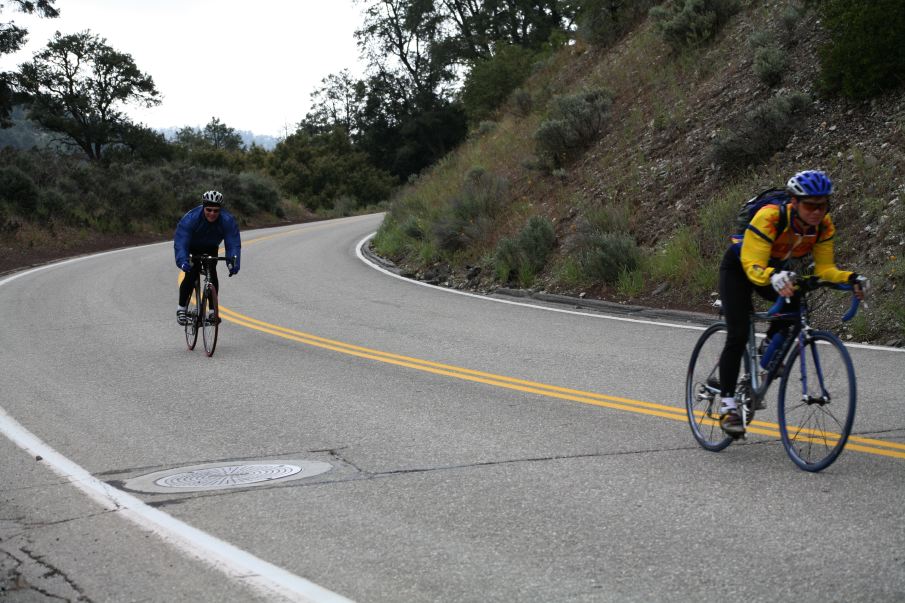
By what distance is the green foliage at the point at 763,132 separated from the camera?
53.9 feet

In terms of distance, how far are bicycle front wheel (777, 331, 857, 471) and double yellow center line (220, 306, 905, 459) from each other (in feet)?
1.81

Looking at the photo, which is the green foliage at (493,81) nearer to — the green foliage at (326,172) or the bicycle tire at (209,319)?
the green foliage at (326,172)

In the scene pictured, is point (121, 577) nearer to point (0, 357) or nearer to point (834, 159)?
point (0, 357)

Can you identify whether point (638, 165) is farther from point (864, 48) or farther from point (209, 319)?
point (209, 319)

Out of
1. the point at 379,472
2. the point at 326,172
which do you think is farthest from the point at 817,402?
the point at 326,172

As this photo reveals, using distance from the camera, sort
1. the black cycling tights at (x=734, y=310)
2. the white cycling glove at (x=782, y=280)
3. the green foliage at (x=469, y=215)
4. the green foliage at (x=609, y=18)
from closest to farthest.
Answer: the white cycling glove at (x=782, y=280)
the black cycling tights at (x=734, y=310)
the green foliage at (x=469, y=215)
the green foliage at (x=609, y=18)

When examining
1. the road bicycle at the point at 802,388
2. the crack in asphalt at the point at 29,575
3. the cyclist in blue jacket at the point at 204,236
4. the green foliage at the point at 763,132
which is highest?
the green foliage at the point at 763,132

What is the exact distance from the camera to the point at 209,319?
39.1 ft

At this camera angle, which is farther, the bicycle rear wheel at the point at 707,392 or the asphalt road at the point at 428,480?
the bicycle rear wheel at the point at 707,392

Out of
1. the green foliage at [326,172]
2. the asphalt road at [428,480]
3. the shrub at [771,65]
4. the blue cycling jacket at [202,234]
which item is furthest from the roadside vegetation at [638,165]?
the green foliage at [326,172]

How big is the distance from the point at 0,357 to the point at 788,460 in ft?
31.5

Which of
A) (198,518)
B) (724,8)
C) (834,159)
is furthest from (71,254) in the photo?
(198,518)

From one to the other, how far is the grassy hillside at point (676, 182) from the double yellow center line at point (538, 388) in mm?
4198

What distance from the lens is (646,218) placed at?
56.8 ft
